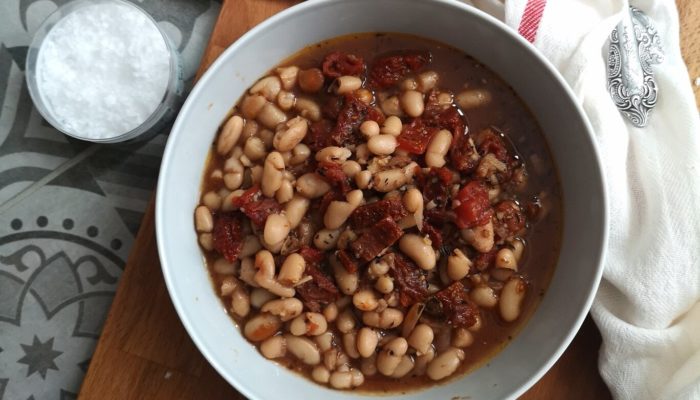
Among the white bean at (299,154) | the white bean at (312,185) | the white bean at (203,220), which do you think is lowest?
the white bean at (203,220)

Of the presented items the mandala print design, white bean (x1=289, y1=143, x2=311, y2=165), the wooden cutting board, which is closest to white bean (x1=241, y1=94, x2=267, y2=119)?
white bean (x1=289, y1=143, x2=311, y2=165)

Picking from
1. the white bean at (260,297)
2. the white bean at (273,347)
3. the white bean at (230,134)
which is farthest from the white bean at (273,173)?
the white bean at (273,347)

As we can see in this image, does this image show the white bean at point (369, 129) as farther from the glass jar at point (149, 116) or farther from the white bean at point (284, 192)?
the glass jar at point (149, 116)

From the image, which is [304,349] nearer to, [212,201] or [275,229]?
[275,229]

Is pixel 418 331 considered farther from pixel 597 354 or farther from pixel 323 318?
pixel 597 354

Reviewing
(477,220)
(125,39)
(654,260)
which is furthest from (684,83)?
(125,39)

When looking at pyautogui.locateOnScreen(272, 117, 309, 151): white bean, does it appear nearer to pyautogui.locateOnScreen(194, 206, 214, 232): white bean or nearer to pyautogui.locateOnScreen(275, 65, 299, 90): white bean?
pyautogui.locateOnScreen(275, 65, 299, 90): white bean
